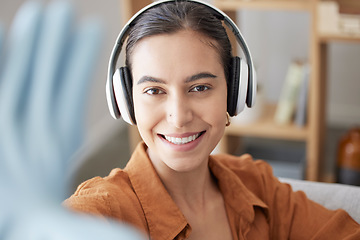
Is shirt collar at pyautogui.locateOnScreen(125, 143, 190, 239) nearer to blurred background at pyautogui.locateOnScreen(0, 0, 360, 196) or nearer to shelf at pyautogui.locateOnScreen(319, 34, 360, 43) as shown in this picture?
shelf at pyautogui.locateOnScreen(319, 34, 360, 43)

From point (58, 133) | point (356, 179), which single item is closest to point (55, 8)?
point (58, 133)

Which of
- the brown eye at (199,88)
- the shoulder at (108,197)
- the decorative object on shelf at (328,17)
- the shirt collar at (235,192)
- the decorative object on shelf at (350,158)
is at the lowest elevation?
the decorative object on shelf at (350,158)

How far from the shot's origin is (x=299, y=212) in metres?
1.24

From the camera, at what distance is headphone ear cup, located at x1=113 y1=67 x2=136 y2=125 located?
988 millimetres

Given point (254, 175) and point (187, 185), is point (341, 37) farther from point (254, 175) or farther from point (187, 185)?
point (187, 185)

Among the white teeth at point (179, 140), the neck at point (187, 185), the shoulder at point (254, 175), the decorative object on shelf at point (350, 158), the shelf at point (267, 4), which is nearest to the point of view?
the white teeth at point (179, 140)

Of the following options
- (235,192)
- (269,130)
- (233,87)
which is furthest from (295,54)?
(233,87)

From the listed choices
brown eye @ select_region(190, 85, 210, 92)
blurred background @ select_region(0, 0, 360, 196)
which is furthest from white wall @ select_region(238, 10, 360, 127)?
brown eye @ select_region(190, 85, 210, 92)

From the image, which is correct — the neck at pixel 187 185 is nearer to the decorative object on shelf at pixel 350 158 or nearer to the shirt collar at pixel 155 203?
the shirt collar at pixel 155 203

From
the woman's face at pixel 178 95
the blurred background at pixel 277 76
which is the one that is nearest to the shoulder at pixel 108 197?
the woman's face at pixel 178 95

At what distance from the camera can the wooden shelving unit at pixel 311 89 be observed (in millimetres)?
2199

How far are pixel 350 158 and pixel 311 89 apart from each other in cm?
40

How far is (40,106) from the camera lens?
216 millimetres

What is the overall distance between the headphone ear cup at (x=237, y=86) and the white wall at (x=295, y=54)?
2.02 meters
